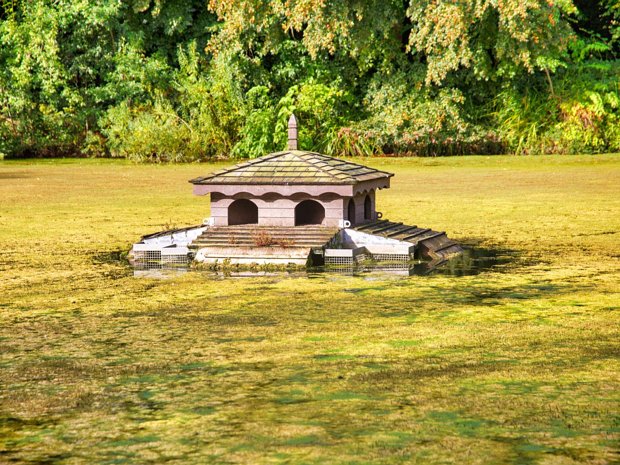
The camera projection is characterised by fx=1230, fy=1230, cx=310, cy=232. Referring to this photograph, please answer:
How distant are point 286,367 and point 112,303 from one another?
2.92 metres

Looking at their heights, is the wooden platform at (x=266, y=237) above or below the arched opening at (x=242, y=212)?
below

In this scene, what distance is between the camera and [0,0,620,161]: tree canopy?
29550mm

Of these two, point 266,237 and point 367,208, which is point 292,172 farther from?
point 367,208

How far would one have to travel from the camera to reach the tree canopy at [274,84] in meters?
29.6

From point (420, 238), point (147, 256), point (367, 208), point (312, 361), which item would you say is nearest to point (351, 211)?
point (367, 208)

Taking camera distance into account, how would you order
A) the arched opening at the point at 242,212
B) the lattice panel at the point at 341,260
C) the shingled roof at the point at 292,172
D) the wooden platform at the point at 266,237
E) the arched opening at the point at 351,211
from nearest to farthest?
the lattice panel at the point at 341,260, the wooden platform at the point at 266,237, the shingled roof at the point at 292,172, the arched opening at the point at 351,211, the arched opening at the point at 242,212

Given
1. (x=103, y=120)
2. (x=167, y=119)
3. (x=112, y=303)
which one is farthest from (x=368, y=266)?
(x=103, y=120)

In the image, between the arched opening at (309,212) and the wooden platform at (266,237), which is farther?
the arched opening at (309,212)

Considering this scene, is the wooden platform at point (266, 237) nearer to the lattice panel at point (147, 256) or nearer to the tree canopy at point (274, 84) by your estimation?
the lattice panel at point (147, 256)

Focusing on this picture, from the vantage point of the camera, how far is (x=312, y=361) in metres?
7.07

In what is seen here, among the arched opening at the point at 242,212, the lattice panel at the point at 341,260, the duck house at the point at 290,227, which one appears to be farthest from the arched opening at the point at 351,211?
the arched opening at the point at 242,212

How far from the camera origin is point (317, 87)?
30953 millimetres

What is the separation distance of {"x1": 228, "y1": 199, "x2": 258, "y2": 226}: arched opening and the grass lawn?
1.32 m

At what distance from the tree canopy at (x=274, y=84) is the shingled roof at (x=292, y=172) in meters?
14.5
